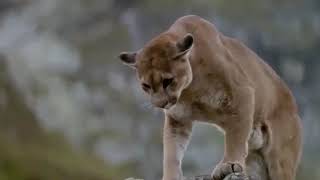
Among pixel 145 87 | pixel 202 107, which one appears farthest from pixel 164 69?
pixel 202 107

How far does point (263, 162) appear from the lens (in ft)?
16.5

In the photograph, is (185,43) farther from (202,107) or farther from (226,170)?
(226,170)

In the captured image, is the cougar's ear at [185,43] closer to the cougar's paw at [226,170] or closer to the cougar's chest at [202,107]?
the cougar's chest at [202,107]

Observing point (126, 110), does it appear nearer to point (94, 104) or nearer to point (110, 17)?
point (94, 104)

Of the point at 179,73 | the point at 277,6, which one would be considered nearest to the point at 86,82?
the point at 277,6

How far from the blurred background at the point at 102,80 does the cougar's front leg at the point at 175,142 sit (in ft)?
11.8

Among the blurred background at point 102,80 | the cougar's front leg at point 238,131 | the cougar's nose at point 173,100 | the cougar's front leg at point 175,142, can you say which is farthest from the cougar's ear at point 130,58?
the blurred background at point 102,80

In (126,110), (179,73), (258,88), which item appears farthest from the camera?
(126,110)

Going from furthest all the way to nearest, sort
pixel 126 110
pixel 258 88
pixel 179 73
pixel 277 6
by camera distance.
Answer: pixel 277 6, pixel 126 110, pixel 258 88, pixel 179 73

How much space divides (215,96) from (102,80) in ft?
14.6

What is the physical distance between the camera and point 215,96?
4.62m

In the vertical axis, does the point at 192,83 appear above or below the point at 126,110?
below

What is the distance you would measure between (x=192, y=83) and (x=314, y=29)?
511 centimetres

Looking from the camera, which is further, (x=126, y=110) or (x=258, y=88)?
(x=126, y=110)
